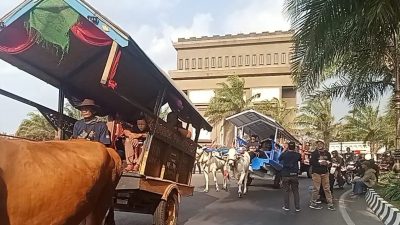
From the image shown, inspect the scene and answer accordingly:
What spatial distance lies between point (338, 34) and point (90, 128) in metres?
7.25

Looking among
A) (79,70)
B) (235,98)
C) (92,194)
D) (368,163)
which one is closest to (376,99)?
(368,163)

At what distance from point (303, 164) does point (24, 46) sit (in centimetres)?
2386

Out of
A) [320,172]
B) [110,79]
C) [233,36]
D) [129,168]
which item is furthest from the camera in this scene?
[233,36]

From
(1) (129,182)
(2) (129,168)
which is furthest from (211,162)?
(1) (129,182)

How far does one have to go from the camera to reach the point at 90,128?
7559 millimetres

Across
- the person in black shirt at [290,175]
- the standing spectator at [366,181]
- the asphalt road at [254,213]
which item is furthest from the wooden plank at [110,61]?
the standing spectator at [366,181]

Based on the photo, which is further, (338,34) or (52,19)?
(338,34)

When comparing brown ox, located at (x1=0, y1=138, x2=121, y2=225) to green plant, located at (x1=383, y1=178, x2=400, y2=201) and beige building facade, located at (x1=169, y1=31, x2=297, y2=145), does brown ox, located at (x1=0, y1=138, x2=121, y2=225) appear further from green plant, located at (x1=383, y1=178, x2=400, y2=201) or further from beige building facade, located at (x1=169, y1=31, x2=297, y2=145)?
beige building facade, located at (x1=169, y1=31, x2=297, y2=145)

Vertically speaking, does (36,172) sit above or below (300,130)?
below

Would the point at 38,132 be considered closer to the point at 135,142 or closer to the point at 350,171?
the point at 350,171

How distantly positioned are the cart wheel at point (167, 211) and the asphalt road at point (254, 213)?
1445 millimetres

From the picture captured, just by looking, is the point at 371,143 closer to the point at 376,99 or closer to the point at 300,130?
the point at 300,130

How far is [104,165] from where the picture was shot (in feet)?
17.2

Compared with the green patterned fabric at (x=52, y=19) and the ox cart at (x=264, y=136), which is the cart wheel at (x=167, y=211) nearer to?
the green patterned fabric at (x=52, y=19)
